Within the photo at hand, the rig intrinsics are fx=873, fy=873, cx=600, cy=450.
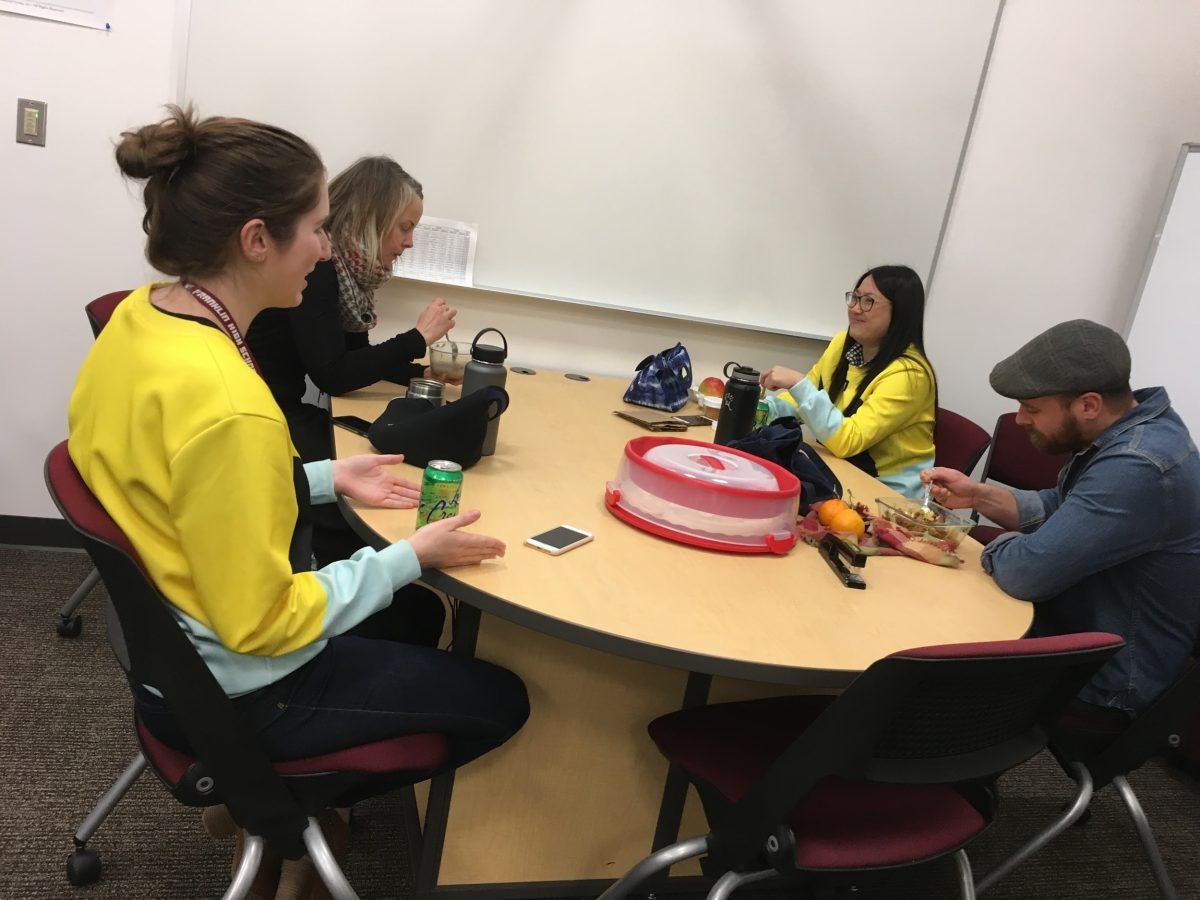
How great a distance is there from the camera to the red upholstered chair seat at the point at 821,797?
3.92ft

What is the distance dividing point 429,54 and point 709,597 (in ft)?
7.12

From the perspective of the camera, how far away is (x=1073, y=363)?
171 cm

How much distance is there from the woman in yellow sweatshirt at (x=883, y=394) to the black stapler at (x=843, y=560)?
0.90m

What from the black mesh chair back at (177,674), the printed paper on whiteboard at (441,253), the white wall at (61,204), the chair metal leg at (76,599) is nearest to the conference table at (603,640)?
the black mesh chair back at (177,674)

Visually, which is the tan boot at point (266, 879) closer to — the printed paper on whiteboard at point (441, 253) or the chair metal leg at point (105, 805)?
the chair metal leg at point (105, 805)

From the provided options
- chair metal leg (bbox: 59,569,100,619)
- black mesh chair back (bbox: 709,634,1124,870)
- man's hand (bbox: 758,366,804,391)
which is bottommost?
chair metal leg (bbox: 59,569,100,619)

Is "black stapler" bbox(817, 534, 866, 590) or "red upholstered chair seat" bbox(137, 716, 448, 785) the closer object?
"red upholstered chair seat" bbox(137, 716, 448, 785)

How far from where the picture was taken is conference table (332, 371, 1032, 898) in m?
1.20

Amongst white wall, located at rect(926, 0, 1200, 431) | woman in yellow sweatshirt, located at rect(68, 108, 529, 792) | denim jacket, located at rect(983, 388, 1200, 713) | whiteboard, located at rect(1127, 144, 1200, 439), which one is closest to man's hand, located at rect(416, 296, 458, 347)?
woman in yellow sweatshirt, located at rect(68, 108, 529, 792)

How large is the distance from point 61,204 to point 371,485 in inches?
72.2

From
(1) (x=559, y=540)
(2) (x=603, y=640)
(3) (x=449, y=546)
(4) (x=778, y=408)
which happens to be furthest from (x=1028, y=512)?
(3) (x=449, y=546)

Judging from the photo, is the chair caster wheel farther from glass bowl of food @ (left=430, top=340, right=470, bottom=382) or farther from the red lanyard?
glass bowl of food @ (left=430, top=340, right=470, bottom=382)

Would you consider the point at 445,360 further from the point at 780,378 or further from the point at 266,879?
the point at 266,879

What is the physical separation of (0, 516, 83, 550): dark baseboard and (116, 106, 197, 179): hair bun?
2.11 metres
